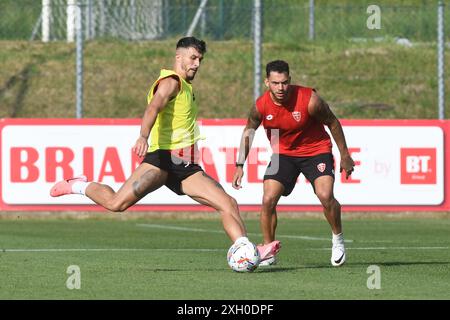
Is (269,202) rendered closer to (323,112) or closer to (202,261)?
(202,261)

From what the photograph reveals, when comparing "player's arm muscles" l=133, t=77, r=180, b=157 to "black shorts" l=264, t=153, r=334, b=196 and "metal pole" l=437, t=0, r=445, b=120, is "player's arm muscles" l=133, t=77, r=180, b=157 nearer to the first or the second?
"black shorts" l=264, t=153, r=334, b=196

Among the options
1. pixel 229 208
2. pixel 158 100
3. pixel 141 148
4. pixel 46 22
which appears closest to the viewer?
pixel 141 148

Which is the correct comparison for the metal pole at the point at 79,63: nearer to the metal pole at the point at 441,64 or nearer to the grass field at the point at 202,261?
the grass field at the point at 202,261

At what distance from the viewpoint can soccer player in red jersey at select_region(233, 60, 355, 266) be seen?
13.6 metres

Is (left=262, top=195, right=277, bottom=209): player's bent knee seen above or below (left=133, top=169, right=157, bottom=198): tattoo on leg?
below

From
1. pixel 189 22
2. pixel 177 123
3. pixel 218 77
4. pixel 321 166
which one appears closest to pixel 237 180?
pixel 321 166

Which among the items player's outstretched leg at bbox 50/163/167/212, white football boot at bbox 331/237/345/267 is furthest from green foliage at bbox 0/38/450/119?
player's outstretched leg at bbox 50/163/167/212

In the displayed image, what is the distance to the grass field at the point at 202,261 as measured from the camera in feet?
36.2

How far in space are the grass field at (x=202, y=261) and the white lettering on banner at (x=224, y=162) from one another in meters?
0.44

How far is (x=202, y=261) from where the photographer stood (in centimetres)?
1437

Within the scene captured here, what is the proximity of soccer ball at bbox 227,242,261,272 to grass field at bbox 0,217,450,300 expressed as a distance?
14cm

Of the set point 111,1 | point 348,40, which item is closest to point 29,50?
point 111,1

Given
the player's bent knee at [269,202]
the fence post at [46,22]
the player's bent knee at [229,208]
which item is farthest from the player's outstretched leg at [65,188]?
the fence post at [46,22]

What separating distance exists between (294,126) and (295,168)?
55cm
